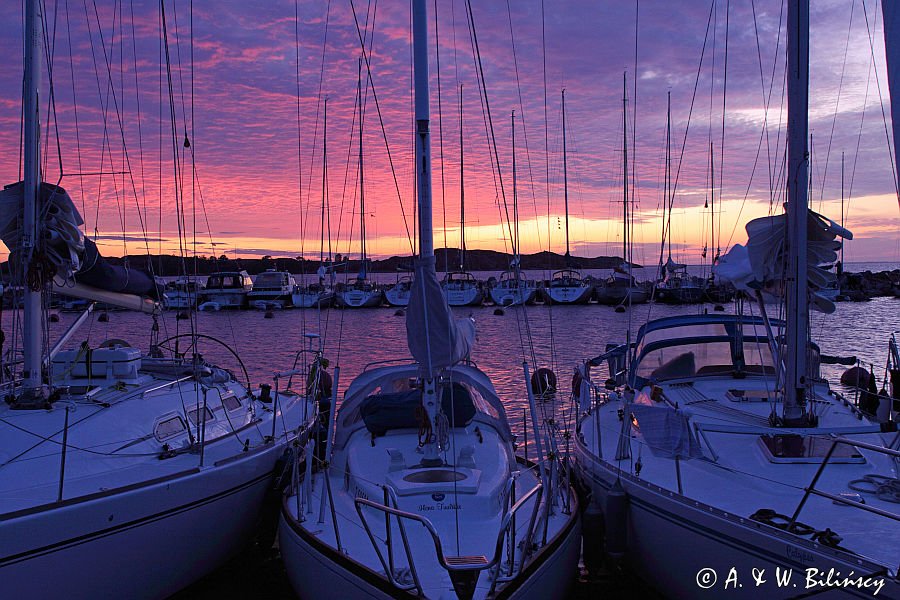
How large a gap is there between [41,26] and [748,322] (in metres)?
11.3

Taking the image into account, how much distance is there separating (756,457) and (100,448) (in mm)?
7656

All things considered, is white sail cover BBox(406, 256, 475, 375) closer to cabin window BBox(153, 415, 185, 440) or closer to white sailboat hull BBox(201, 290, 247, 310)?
cabin window BBox(153, 415, 185, 440)

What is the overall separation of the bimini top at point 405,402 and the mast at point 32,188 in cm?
409

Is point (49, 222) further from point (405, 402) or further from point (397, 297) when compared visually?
point (397, 297)

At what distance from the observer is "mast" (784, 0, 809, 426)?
28.2 feet

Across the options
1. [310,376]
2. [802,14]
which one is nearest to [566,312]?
[310,376]

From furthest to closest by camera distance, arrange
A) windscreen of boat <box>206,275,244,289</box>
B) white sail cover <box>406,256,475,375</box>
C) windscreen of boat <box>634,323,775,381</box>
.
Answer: windscreen of boat <box>206,275,244,289</box>, windscreen of boat <box>634,323,775,381</box>, white sail cover <box>406,256,475,375</box>

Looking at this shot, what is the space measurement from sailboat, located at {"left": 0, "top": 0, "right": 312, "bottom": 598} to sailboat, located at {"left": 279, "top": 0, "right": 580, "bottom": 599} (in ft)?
3.44

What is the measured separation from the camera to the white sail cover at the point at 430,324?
26.9 feet

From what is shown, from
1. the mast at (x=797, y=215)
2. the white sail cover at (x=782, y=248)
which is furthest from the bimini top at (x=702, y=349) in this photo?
the mast at (x=797, y=215)

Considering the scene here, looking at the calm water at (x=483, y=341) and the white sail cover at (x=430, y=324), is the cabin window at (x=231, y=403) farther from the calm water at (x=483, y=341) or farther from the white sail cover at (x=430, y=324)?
the white sail cover at (x=430, y=324)

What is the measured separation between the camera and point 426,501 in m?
7.55

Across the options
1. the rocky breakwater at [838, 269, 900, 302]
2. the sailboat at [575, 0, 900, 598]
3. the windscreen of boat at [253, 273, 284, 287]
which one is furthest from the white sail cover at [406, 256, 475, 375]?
the rocky breakwater at [838, 269, 900, 302]

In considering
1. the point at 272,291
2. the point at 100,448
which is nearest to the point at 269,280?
the point at 272,291
